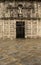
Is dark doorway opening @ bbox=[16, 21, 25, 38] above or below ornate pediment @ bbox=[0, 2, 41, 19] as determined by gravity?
below

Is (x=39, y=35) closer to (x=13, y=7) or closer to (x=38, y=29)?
(x=38, y=29)

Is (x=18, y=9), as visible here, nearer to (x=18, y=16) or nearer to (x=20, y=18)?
(x=18, y=16)

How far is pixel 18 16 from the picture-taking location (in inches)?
555

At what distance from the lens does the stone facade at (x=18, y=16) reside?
46.0ft

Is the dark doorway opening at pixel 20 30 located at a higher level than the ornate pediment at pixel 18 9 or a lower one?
lower

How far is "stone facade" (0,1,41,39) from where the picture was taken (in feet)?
46.0

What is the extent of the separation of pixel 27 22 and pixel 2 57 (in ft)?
22.6

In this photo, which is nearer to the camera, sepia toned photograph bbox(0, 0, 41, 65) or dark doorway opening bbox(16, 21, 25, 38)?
sepia toned photograph bbox(0, 0, 41, 65)

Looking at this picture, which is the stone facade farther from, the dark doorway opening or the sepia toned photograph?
the dark doorway opening

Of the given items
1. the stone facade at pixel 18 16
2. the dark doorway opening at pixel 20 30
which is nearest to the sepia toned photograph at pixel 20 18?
the stone facade at pixel 18 16

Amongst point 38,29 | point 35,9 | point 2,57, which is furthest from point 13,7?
point 2,57

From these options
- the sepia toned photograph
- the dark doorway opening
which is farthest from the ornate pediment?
the dark doorway opening

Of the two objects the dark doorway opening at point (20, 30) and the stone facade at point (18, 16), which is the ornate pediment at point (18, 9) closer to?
the stone facade at point (18, 16)

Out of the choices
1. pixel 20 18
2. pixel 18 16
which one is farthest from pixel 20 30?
pixel 18 16
